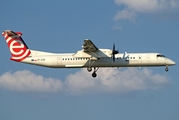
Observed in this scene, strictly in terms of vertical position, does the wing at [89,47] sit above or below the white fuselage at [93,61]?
above


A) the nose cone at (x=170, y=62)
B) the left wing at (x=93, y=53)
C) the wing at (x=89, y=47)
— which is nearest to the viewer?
the wing at (x=89, y=47)

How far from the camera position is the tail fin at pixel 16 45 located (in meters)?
61.2

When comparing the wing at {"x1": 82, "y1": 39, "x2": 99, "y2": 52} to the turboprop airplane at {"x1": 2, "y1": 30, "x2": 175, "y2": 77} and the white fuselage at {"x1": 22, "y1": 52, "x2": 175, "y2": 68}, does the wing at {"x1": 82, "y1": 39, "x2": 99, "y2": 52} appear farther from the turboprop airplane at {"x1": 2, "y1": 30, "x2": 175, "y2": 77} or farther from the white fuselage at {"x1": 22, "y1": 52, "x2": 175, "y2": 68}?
the white fuselage at {"x1": 22, "y1": 52, "x2": 175, "y2": 68}

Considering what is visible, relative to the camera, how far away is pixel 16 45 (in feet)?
203

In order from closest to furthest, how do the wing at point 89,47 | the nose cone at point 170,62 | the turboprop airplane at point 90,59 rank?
1. the wing at point 89,47
2. the turboprop airplane at point 90,59
3. the nose cone at point 170,62

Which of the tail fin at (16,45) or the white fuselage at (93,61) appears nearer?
the white fuselage at (93,61)

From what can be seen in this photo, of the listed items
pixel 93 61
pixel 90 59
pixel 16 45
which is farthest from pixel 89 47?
pixel 16 45

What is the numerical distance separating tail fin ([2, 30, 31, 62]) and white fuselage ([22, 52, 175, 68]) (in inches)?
38.2

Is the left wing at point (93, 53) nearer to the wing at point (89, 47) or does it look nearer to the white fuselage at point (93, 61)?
the wing at point (89, 47)

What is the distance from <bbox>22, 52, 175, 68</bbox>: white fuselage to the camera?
197 ft

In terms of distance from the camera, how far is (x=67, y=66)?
60.3m

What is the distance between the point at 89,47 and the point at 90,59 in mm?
1694

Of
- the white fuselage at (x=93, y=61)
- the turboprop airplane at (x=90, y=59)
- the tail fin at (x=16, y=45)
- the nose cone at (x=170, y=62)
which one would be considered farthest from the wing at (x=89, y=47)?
the nose cone at (x=170, y=62)

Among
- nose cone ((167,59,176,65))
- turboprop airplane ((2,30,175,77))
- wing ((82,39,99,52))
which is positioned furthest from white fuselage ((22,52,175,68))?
wing ((82,39,99,52))
